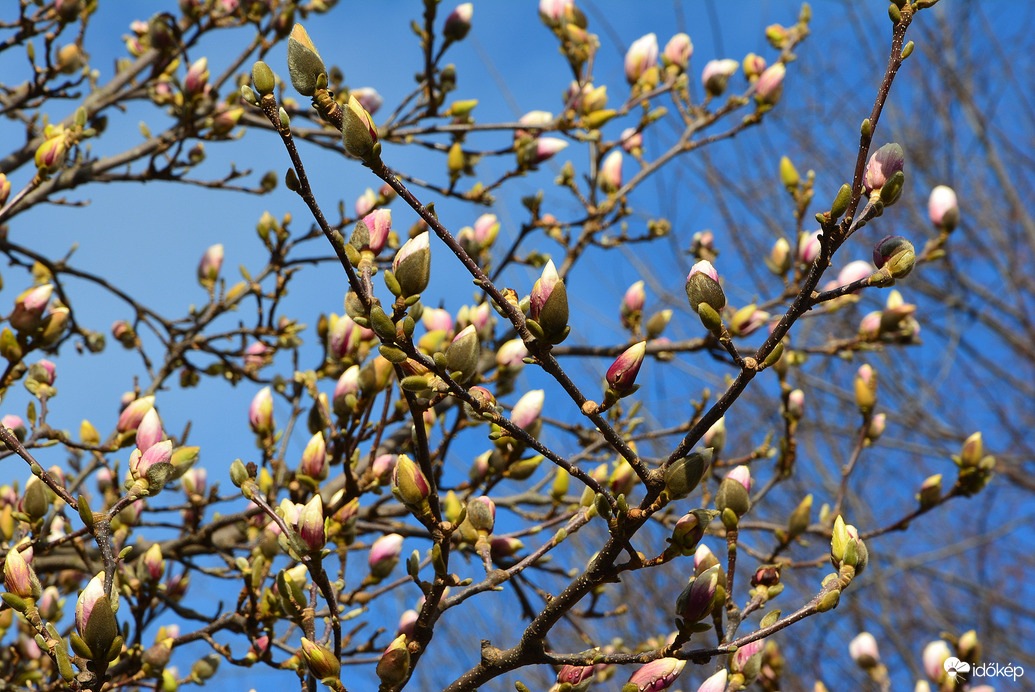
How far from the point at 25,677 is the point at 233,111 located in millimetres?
1664

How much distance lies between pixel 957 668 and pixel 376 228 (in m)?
1.76

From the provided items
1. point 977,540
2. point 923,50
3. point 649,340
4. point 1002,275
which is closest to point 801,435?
point 977,540

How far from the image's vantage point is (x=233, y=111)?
2469 millimetres

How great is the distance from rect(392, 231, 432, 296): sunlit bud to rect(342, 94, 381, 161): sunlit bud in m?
0.12

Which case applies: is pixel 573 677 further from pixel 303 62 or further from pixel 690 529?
pixel 303 62

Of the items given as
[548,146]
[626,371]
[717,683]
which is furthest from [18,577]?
[548,146]

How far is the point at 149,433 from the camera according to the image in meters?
1.31

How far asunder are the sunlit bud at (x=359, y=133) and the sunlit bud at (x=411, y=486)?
454mm

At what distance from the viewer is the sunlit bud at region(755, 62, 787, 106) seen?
8.70 ft

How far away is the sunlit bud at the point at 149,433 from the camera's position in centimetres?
129

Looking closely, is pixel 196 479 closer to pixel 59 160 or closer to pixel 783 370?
pixel 59 160

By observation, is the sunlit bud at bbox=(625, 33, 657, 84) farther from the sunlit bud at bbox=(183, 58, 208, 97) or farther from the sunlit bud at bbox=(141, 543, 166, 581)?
the sunlit bud at bbox=(141, 543, 166, 581)

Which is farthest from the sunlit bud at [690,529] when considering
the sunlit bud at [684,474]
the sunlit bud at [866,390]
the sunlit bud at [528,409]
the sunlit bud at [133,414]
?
the sunlit bud at [866,390]

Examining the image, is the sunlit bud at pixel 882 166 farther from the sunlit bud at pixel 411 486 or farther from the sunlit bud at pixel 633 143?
the sunlit bud at pixel 633 143
